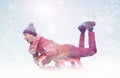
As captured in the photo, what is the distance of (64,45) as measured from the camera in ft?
33.1

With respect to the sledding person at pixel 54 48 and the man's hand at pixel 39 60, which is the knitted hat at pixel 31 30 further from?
the man's hand at pixel 39 60

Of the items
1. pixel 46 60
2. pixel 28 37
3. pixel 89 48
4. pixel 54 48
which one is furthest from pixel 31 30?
pixel 89 48

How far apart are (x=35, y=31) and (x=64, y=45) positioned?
144 cm

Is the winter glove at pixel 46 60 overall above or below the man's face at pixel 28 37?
below

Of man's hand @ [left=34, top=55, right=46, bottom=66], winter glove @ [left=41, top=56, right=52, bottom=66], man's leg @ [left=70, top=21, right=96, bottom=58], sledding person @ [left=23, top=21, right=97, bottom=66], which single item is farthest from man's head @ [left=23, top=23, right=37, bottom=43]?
man's leg @ [left=70, top=21, right=96, bottom=58]

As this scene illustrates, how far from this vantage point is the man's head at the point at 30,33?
388 inches

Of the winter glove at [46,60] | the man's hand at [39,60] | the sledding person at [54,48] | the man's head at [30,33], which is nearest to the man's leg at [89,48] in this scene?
the sledding person at [54,48]

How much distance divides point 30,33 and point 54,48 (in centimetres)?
132

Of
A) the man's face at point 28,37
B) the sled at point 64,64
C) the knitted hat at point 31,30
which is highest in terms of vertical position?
the knitted hat at point 31,30

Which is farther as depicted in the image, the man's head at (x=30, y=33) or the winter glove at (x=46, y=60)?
the man's head at (x=30, y=33)

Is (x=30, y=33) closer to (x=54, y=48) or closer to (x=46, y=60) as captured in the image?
(x=54, y=48)

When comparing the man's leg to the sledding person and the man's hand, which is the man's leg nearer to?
the sledding person

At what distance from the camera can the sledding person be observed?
9.40m

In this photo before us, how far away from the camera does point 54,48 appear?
9.49 metres
